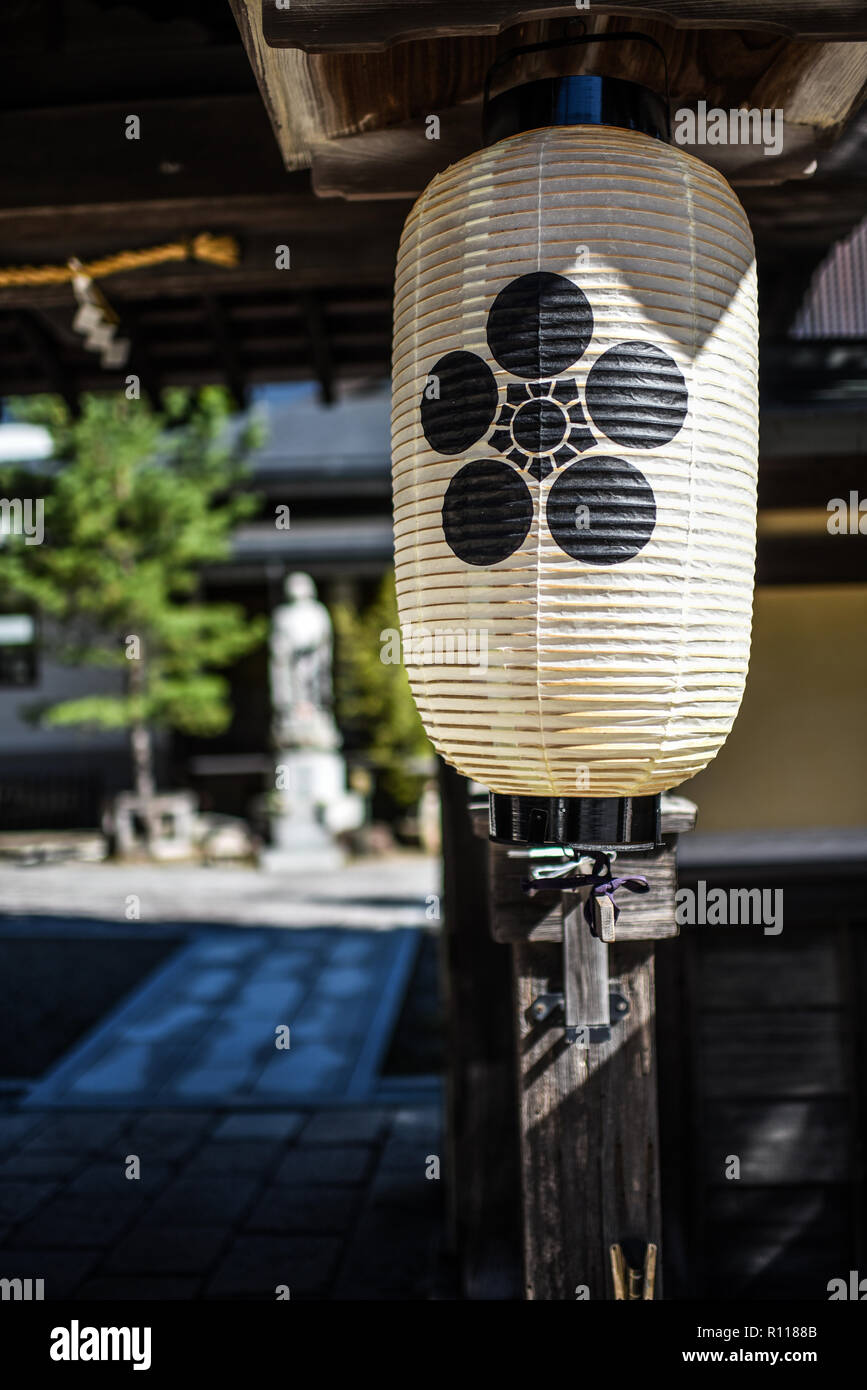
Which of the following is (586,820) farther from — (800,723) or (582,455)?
(800,723)

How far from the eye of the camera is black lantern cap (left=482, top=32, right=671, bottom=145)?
70.2 inches

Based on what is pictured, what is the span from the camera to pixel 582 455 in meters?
1.63

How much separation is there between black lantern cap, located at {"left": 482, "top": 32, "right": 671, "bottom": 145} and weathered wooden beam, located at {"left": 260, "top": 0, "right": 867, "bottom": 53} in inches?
3.0

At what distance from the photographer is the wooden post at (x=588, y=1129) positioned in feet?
7.79

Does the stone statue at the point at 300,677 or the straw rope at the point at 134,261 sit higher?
the straw rope at the point at 134,261

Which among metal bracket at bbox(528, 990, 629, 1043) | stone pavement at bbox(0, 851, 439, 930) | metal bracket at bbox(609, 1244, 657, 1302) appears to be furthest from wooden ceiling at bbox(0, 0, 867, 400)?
stone pavement at bbox(0, 851, 439, 930)

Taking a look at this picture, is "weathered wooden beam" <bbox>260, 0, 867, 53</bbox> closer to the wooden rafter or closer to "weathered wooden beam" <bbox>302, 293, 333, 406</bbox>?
the wooden rafter

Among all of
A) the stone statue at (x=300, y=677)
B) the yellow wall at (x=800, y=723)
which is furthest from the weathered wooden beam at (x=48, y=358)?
the stone statue at (x=300, y=677)

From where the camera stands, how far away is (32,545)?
14.1m

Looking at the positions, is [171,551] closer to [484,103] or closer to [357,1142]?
[357,1142]

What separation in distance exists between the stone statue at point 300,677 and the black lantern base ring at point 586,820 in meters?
12.5

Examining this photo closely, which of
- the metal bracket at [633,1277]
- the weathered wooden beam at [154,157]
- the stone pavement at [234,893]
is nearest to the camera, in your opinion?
the metal bracket at [633,1277]

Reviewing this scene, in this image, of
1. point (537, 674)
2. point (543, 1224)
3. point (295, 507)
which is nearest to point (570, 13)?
point (537, 674)

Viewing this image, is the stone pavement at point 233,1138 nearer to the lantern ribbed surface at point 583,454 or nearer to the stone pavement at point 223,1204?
the stone pavement at point 223,1204
